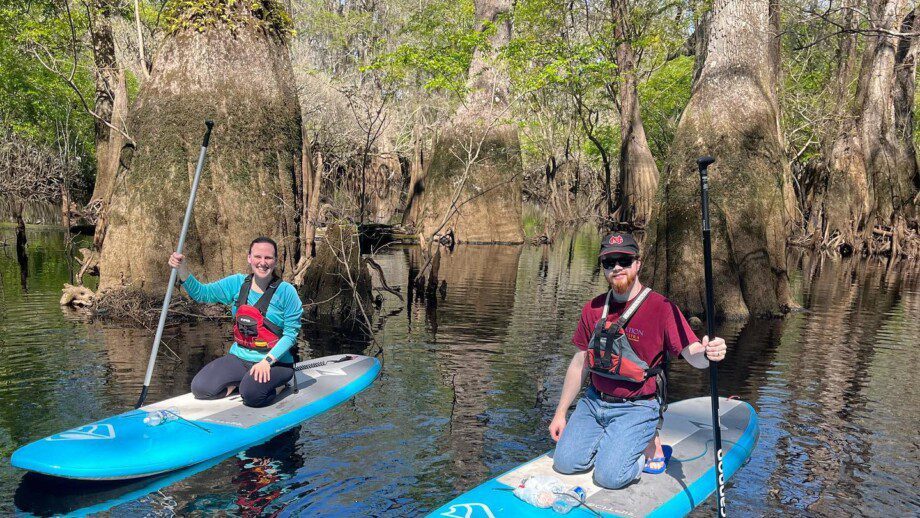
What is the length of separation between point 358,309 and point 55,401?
5680mm

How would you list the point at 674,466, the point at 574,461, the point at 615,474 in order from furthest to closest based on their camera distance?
1. the point at 674,466
2. the point at 574,461
3. the point at 615,474

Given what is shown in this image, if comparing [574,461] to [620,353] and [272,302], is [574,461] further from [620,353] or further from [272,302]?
[272,302]

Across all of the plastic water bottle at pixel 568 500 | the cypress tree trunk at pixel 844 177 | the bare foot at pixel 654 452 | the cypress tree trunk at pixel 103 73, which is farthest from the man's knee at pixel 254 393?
the cypress tree trunk at pixel 844 177

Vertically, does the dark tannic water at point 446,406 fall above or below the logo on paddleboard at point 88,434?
below

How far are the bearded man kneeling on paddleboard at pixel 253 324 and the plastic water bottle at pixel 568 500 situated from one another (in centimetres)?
320

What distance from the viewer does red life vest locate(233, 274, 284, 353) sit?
7.67 meters

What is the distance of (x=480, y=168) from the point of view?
28.3m

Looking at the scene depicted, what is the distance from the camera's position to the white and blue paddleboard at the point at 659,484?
17.5 feet

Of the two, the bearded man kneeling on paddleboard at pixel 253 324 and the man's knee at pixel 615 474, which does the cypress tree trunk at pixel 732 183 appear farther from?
the man's knee at pixel 615 474

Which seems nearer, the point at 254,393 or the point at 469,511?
the point at 469,511

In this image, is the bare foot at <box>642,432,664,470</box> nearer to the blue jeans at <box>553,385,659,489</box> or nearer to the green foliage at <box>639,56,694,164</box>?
the blue jeans at <box>553,385,659,489</box>

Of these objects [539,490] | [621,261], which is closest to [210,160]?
[621,261]

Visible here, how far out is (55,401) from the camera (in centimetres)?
841

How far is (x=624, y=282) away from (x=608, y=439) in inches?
42.5
